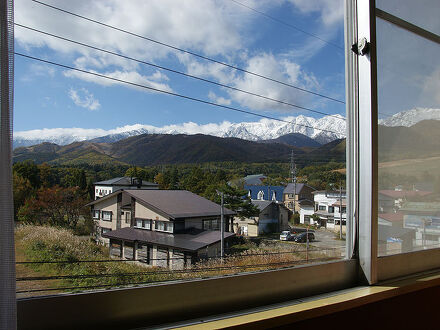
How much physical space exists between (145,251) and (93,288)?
7.2 inches

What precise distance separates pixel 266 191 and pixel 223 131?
0.32m

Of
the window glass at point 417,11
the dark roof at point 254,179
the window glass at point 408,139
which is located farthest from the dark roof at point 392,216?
the window glass at point 417,11

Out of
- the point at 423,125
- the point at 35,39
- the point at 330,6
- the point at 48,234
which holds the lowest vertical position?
the point at 48,234

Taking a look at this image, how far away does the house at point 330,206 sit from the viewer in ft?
4.78

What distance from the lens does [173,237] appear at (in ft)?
3.30

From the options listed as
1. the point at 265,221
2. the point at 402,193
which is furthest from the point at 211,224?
the point at 402,193

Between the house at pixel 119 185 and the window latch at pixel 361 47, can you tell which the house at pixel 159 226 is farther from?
the window latch at pixel 361 47

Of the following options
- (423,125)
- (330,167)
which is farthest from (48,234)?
(423,125)

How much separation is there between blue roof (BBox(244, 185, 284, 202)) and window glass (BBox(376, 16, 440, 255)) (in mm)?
581

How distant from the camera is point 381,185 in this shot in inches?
59.6

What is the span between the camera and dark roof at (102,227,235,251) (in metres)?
0.94

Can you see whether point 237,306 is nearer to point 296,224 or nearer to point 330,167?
point 296,224

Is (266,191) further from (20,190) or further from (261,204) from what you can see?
(20,190)

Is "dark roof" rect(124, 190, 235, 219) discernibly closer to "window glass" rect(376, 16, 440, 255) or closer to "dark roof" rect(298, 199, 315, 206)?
"dark roof" rect(298, 199, 315, 206)
